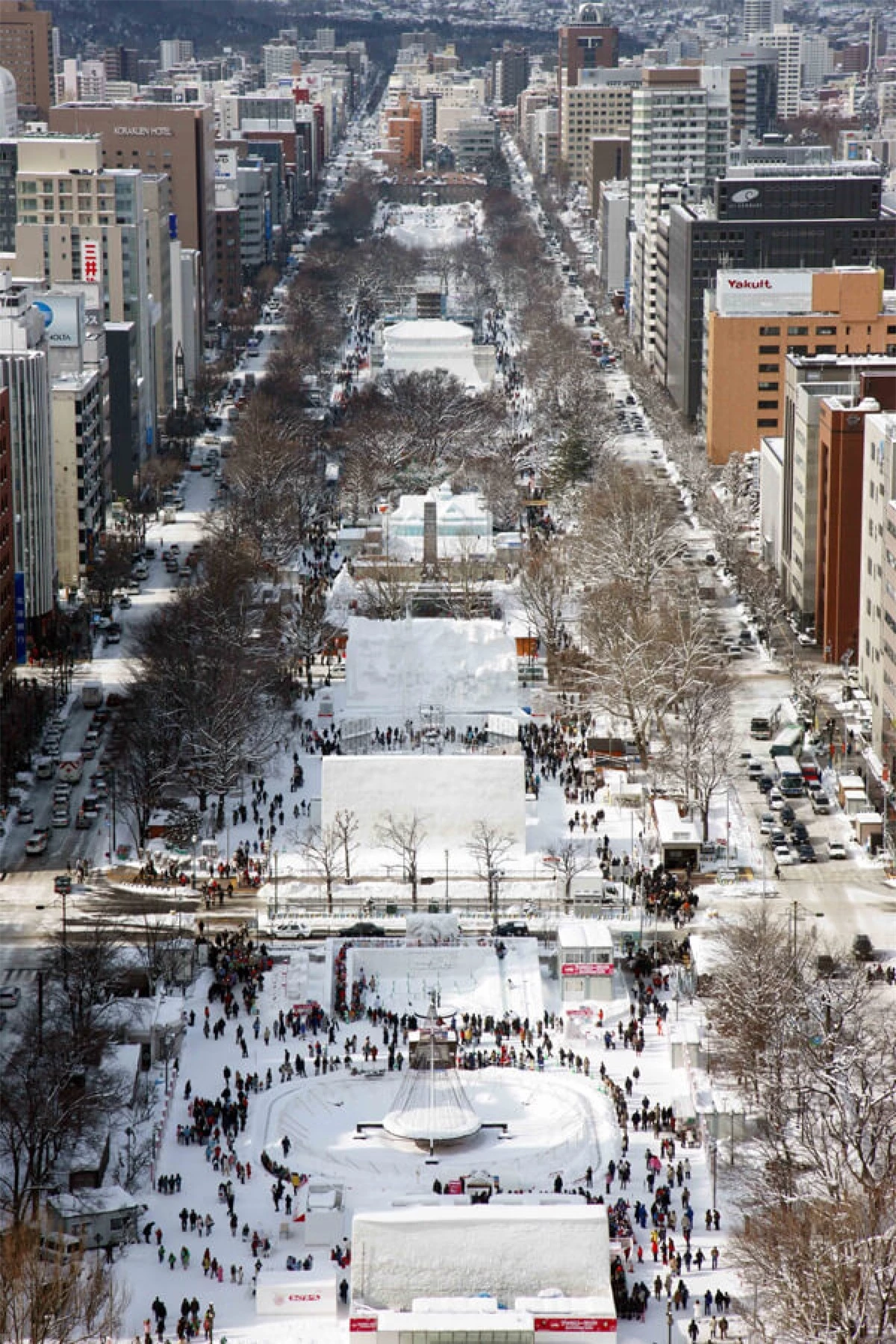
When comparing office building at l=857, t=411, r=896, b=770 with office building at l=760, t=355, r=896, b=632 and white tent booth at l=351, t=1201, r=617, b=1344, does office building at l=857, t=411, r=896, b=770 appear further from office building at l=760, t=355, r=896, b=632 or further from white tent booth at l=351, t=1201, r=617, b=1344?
white tent booth at l=351, t=1201, r=617, b=1344

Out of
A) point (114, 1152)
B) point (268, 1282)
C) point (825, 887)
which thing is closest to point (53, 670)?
point (825, 887)

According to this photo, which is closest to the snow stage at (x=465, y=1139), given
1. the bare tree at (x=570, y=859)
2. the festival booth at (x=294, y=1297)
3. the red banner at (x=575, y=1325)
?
the festival booth at (x=294, y=1297)

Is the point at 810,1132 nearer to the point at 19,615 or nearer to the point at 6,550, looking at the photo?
the point at 6,550

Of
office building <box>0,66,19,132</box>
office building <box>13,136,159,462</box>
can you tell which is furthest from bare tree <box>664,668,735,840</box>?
office building <box>0,66,19,132</box>

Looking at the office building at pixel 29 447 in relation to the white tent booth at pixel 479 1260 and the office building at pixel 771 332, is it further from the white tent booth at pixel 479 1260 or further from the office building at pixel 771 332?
the white tent booth at pixel 479 1260

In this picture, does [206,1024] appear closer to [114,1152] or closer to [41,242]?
[114,1152]

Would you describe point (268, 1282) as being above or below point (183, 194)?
below
